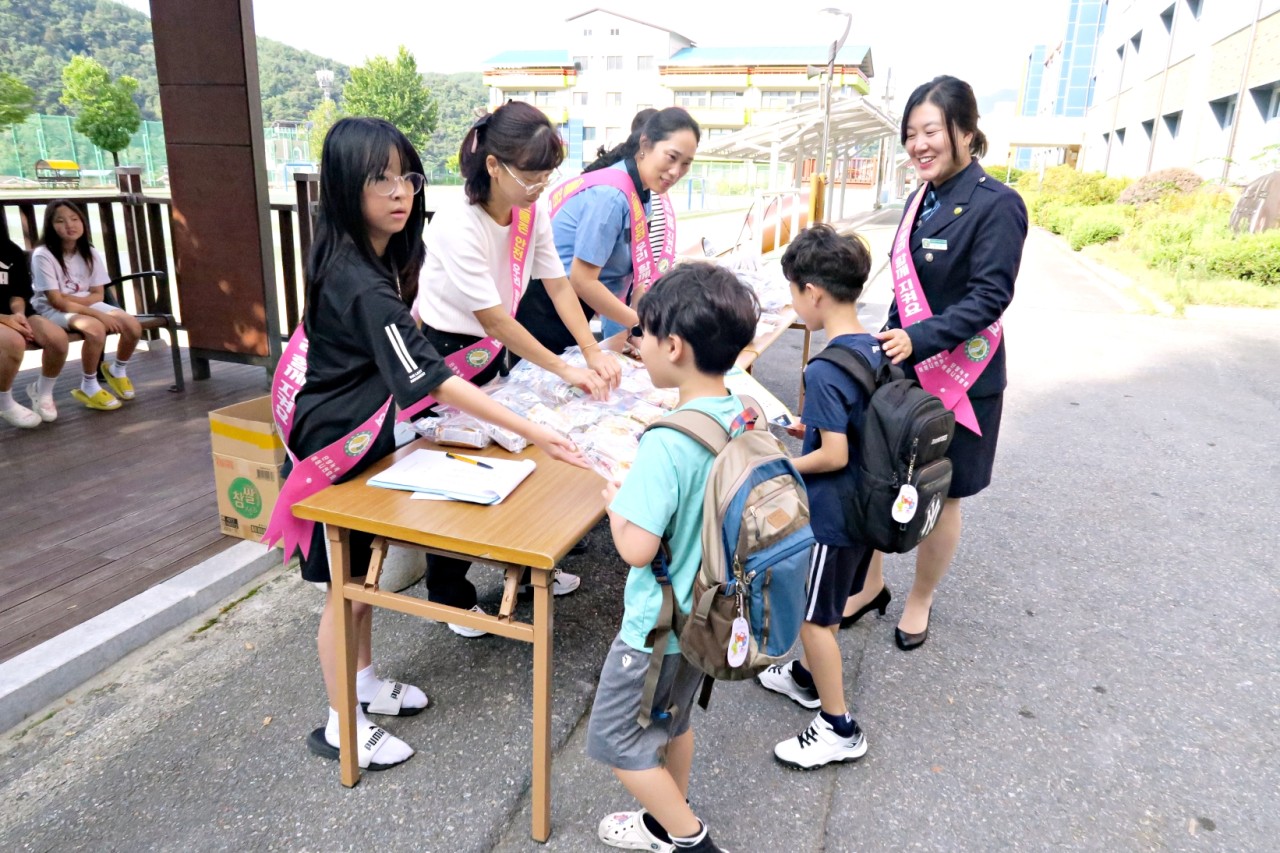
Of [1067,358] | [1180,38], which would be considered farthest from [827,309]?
[1180,38]

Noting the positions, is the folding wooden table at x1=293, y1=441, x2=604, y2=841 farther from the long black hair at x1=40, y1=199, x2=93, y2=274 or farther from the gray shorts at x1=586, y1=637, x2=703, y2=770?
the long black hair at x1=40, y1=199, x2=93, y2=274

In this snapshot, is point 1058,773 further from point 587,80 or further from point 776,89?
point 587,80

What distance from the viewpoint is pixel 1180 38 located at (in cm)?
2811

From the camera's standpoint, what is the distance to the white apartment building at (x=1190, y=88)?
20953mm

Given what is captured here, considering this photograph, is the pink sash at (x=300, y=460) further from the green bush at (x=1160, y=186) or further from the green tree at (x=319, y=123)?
the green tree at (x=319, y=123)

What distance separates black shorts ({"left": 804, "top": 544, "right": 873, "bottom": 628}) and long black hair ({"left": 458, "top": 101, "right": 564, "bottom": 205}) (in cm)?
131

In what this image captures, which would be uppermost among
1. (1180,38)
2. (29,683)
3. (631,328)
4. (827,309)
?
(1180,38)

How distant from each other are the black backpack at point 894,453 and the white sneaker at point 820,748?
59 cm

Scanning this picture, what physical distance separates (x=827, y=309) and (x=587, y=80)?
2888 inches

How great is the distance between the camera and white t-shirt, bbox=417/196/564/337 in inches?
89.9

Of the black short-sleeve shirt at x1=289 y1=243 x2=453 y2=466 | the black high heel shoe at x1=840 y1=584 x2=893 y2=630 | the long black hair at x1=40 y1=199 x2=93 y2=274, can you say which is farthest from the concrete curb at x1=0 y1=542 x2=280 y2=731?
the long black hair at x1=40 y1=199 x2=93 y2=274

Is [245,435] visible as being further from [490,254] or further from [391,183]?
[391,183]

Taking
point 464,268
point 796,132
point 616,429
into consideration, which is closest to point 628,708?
point 616,429

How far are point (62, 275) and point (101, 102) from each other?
54.4m
